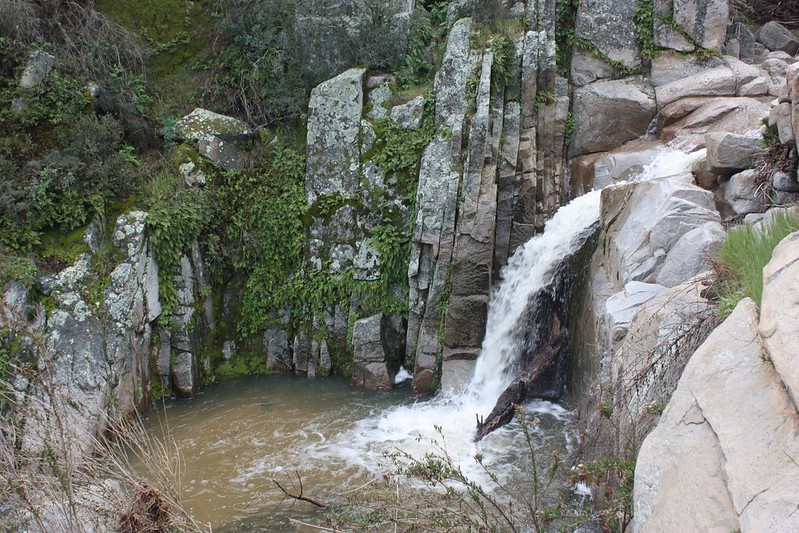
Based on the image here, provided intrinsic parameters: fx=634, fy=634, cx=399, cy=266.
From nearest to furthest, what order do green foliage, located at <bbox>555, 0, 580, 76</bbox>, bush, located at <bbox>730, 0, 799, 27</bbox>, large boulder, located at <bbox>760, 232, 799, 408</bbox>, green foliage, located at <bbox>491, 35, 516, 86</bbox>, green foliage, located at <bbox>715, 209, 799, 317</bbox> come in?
large boulder, located at <bbox>760, 232, 799, 408</bbox>
green foliage, located at <bbox>715, 209, 799, 317</bbox>
green foliage, located at <bbox>491, 35, 516, 86</bbox>
green foliage, located at <bbox>555, 0, 580, 76</bbox>
bush, located at <bbox>730, 0, 799, 27</bbox>

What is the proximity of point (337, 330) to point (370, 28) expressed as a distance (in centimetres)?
528

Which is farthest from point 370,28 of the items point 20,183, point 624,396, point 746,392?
point 746,392

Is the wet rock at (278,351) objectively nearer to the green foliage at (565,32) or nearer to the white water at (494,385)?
the white water at (494,385)

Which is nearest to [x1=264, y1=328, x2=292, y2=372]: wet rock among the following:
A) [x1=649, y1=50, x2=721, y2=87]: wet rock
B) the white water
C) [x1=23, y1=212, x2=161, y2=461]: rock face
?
[x1=23, y1=212, x2=161, y2=461]: rock face

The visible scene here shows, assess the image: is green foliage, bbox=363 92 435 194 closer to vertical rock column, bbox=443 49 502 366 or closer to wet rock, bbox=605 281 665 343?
vertical rock column, bbox=443 49 502 366

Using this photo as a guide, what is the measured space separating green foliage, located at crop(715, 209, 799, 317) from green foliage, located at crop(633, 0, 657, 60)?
22.9 feet

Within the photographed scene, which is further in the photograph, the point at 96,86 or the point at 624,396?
the point at 96,86

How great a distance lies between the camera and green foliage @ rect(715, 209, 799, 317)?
4117mm

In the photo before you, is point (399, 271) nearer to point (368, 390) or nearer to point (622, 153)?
point (368, 390)

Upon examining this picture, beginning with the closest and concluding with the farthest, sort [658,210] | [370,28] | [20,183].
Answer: [658,210] < [20,183] < [370,28]

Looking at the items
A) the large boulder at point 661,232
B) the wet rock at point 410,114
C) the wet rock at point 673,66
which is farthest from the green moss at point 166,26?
the large boulder at point 661,232

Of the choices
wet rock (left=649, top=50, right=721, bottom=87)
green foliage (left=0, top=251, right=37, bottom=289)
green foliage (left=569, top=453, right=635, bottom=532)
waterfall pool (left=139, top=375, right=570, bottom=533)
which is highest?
wet rock (left=649, top=50, right=721, bottom=87)

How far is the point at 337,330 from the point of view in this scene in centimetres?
1003

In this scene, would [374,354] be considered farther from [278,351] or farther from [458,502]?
[458,502]
